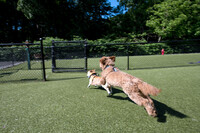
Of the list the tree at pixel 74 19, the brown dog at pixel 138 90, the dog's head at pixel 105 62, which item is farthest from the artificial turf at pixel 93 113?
the tree at pixel 74 19

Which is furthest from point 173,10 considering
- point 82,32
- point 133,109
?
point 133,109

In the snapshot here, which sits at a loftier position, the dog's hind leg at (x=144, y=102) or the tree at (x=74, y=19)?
the tree at (x=74, y=19)

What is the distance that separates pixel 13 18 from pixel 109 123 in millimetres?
34828

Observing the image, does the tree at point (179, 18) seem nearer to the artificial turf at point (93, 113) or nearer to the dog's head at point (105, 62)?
the artificial turf at point (93, 113)

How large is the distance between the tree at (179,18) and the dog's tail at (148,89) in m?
23.8

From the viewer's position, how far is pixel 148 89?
89.9 inches

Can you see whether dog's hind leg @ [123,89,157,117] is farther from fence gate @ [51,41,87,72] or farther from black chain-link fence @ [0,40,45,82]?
black chain-link fence @ [0,40,45,82]

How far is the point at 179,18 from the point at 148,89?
2517 centimetres

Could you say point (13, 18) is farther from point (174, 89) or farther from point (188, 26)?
point (188, 26)

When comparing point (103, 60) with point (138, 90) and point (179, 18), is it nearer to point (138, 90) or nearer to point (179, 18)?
point (138, 90)

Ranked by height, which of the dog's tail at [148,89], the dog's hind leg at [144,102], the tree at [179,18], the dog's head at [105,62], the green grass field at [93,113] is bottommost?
the green grass field at [93,113]

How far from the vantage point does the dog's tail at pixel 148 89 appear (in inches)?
87.1

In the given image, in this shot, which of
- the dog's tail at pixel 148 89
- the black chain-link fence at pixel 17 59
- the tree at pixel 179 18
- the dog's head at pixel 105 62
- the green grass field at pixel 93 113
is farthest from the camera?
the tree at pixel 179 18

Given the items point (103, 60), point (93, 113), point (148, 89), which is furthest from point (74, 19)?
point (148, 89)
